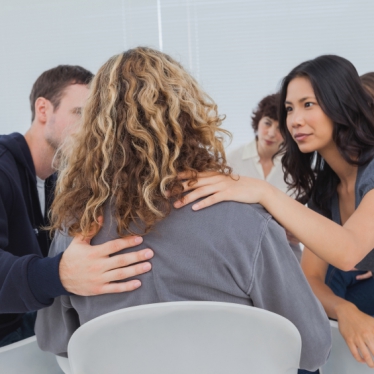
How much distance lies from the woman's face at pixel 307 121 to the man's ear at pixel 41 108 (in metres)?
0.83

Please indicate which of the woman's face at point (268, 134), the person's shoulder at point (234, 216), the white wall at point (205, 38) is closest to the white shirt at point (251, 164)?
the woman's face at point (268, 134)

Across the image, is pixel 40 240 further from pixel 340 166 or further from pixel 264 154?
pixel 264 154

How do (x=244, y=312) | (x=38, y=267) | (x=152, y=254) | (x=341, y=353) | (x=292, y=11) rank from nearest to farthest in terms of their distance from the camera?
(x=244, y=312) < (x=152, y=254) < (x=38, y=267) < (x=341, y=353) < (x=292, y=11)

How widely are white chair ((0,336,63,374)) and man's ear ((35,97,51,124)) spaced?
823mm

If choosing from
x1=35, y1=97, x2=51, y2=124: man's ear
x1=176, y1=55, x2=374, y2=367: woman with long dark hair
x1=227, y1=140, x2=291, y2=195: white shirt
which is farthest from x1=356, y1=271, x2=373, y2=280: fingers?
x1=227, y1=140, x2=291, y2=195: white shirt

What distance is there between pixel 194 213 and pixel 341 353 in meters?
0.53

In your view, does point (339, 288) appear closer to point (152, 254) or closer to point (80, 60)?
point (152, 254)

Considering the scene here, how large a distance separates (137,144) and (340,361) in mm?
695

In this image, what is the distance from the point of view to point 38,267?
111cm

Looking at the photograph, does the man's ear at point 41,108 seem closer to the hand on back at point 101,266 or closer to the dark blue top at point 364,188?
the hand on back at point 101,266

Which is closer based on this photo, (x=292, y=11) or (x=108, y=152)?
(x=108, y=152)

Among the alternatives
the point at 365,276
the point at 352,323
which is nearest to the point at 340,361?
the point at 352,323

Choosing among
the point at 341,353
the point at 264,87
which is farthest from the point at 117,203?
the point at 264,87

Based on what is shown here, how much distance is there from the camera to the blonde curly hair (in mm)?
1000
